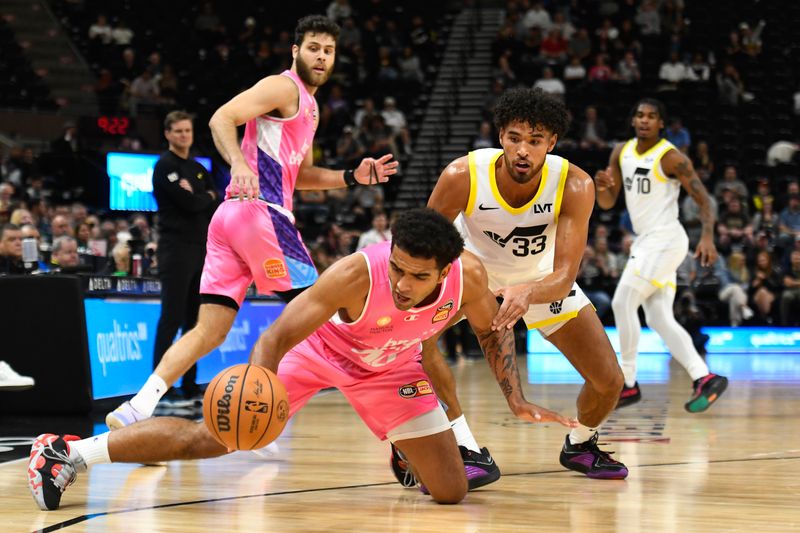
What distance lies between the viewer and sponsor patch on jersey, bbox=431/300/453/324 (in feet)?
13.2

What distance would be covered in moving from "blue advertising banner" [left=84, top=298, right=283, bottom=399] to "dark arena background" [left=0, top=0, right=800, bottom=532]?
24 mm

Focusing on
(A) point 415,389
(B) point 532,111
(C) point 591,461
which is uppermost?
(B) point 532,111

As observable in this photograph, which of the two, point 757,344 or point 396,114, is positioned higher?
point 396,114

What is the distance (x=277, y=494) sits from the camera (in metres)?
4.62

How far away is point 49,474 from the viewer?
13.6 ft

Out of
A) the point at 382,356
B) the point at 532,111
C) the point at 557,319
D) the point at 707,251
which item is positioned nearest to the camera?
the point at 382,356

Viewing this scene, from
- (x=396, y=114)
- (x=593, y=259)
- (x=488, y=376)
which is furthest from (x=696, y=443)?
(x=396, y=114)

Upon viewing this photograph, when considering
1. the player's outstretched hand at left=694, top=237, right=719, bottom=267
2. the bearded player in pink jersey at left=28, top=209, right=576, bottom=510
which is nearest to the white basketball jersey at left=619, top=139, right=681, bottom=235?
the player's outstretched hand at left=694, top=237, right=719, bottom=267

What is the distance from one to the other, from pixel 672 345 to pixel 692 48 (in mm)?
11850

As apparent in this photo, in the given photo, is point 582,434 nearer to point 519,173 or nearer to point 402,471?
point 402,471

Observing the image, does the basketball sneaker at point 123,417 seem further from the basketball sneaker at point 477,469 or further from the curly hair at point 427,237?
the curly hair at point 427,237

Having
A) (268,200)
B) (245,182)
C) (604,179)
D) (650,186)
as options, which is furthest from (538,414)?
(650,186)

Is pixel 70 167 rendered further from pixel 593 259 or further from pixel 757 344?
pixel 757 344

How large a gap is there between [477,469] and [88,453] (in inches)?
65.0
